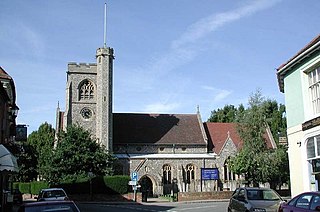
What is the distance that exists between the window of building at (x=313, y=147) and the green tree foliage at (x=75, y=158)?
3085cm

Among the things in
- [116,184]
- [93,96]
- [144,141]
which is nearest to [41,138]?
[93,96]

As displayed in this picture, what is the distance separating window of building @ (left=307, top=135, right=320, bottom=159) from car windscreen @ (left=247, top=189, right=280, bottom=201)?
8.17 feet

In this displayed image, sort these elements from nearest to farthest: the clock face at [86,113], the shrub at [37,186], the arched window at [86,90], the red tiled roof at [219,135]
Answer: the shrub at [37,186], the clock face at [86,113], the arched window at [86,90], the red tiled roof at [219,135]

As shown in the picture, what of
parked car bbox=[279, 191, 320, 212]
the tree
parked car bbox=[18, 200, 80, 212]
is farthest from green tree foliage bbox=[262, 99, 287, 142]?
parked car bbox=[18, 200, 80, 212]

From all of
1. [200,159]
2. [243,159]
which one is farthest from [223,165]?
[243,159]

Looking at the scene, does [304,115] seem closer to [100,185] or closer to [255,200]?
[255,200]

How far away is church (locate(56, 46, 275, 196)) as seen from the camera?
51125 millimetres

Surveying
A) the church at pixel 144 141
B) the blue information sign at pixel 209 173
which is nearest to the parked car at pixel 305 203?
the blue information sign at pixel 209 173

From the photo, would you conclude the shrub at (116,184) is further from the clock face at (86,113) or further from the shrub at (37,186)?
the clock face at (86,113)

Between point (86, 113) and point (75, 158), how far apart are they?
883 centimetres

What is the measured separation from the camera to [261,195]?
15906 mm

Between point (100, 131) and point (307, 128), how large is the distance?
36.0m

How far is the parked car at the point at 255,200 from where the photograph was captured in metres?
14.5

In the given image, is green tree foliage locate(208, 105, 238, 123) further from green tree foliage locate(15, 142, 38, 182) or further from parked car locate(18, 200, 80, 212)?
parked car locate(18, 200, 80, 212)
